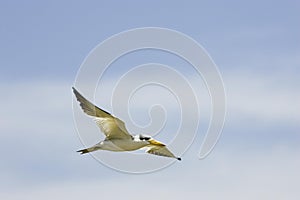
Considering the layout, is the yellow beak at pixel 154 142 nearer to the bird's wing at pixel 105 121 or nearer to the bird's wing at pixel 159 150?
the bird's wing at pixel 159 150

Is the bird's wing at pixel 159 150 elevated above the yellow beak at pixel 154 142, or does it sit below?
below

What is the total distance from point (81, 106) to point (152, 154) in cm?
375

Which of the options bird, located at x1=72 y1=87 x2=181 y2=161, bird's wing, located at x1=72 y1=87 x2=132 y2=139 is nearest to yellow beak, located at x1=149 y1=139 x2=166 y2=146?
bird, located at x1=72 y1=87 x2=181 y2=161

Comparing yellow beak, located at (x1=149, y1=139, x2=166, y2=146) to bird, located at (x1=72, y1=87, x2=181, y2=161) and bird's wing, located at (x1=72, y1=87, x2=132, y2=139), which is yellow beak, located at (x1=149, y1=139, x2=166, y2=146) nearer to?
bird, located at (x1=72, y1=87, x2=181, y2=161)

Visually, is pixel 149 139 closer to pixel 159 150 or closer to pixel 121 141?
pixel 159 150

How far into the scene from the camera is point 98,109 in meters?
52.9

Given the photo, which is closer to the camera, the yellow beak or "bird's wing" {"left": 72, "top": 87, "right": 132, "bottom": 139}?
"bird's wing" {"left": 72, "top": 87, "right": 132, "bottom": 139}

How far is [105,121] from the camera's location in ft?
177

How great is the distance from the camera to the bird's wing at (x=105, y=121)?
2083 inches

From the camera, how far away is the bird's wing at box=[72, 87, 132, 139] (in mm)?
52906

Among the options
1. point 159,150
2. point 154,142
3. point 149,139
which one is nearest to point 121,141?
point 149,139

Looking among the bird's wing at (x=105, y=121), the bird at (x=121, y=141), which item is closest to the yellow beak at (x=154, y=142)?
the bird at (x=121, y=141)

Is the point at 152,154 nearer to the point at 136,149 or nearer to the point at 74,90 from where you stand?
the point at 136,149

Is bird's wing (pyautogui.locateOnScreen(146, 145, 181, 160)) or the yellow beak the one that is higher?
the yellow beak
